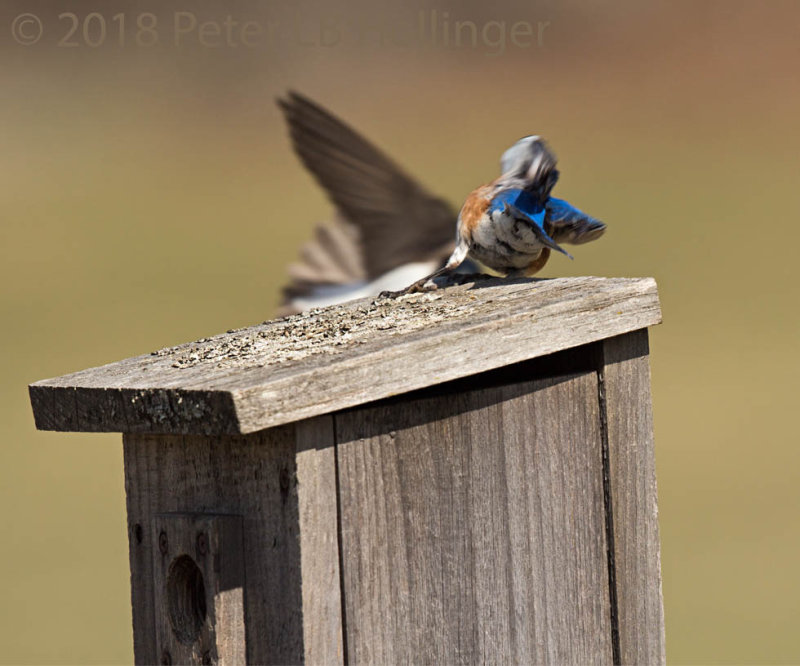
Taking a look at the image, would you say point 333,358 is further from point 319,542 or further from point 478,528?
point 478,528

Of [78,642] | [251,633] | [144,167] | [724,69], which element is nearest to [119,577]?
[78,642]

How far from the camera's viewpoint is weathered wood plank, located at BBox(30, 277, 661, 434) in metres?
1.43

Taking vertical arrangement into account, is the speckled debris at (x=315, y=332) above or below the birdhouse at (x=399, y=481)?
above

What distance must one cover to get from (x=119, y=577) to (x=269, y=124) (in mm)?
8810

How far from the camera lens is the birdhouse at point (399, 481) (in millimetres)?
1490

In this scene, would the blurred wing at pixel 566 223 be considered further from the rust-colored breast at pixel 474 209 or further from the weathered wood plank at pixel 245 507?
the weathered wood plank at pixel 245 507

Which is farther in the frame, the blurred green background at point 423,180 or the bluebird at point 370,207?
the blurred green background at point 423,180

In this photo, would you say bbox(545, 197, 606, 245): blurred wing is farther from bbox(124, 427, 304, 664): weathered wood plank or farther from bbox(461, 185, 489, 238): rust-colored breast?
bbox(124, 427, 304, 664): weathered wood plank

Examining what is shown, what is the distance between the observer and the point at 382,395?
4.96ft

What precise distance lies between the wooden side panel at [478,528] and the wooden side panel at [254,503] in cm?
7

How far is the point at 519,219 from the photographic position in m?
2.13

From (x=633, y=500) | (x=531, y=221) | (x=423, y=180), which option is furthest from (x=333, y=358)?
(x=423, y=180)

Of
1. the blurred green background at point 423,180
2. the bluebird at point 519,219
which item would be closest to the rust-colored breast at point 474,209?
the bluebird at point 519,219

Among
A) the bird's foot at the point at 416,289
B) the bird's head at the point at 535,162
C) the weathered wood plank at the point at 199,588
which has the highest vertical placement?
the bird's head at the point at 535,162
